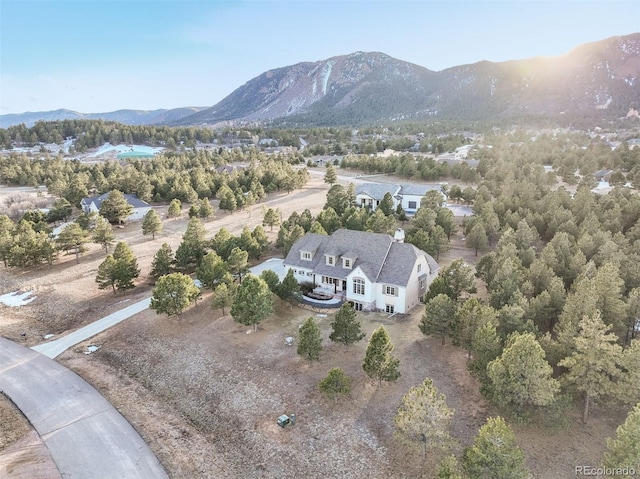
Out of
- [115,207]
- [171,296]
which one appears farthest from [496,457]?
[115,207]

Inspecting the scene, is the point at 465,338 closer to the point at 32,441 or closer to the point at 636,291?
the point at 636,291

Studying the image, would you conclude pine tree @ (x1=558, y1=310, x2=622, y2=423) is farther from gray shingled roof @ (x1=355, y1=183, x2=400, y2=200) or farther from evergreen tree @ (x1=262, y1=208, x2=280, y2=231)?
gray shingled roof @ (x1=355, y1=183, x2=400, y2=200)

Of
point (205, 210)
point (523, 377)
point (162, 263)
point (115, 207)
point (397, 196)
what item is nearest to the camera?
point (523, 377)

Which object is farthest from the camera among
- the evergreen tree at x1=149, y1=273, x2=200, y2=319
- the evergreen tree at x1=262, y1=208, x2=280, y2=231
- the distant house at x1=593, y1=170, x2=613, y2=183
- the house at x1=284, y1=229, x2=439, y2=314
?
the distant house at x1=593, y1=170, x2=613, y2=183

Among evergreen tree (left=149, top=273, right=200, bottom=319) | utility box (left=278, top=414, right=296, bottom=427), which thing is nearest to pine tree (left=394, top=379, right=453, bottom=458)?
utility box (left=278, top=414, right=296, bottom=427)

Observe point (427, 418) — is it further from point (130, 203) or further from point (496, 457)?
point (130, 203)

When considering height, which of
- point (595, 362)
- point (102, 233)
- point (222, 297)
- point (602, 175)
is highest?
point (102, 233)

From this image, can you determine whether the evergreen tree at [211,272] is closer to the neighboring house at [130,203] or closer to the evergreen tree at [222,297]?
the evergreen tree at [222,297]
